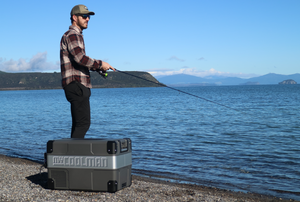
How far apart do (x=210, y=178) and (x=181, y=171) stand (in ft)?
3.12

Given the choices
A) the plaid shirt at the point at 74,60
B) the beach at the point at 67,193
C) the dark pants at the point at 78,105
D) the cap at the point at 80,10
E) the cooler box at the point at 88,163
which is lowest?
the beach at the point at 67,193

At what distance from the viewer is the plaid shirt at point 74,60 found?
438 cm

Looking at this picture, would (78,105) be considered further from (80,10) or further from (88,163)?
(80,10)

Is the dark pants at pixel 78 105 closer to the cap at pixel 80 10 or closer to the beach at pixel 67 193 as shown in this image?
the beach at pixel 67 193

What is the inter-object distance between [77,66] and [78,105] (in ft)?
1.87

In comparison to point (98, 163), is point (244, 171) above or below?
below

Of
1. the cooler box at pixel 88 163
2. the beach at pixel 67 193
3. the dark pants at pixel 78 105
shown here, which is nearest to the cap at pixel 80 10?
the dark pants at pixel 78 105

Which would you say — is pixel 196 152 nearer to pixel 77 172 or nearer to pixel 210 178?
pixel 210 178

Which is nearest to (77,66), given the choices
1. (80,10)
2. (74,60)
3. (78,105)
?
(74,60)

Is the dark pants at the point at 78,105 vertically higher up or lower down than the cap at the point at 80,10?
lower down

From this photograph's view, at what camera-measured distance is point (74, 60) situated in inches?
175

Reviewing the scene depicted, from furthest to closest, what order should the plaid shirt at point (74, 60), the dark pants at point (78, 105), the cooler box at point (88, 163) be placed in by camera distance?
the dark pants at point (78, 105), the plaid shirt at point (74, 60), the cooler box at point (88, 163)

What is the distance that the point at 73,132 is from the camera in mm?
4676

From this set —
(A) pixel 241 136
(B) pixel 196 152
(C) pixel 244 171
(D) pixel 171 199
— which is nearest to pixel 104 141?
(D) pixel 171 199
